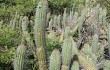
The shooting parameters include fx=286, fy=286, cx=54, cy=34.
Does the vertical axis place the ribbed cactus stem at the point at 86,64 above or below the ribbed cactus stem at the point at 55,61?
below

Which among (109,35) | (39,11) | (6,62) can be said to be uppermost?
(39,11)

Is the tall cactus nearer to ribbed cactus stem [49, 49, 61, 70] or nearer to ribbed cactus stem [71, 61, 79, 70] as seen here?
ribbed cactus stem [49, 49, 61, 70]

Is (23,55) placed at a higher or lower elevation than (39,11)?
lower

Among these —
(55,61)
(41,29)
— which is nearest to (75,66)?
(55,61)

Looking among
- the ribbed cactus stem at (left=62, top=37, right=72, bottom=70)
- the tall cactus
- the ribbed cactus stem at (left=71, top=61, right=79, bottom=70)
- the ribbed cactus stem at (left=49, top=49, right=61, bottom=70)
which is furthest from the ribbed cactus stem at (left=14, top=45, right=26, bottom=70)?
the ribbed cactus stem at (left=71, top=61, right=79, bottom=70)

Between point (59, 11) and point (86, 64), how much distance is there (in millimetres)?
12346

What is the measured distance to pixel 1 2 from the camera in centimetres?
1725

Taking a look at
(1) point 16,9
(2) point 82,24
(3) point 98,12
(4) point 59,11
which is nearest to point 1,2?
(1) point 16,9

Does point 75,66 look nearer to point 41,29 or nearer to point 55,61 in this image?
point 55,61

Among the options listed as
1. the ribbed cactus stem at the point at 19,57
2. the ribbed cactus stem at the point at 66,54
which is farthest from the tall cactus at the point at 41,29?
the ribbed cactus stem at the point at 66,54

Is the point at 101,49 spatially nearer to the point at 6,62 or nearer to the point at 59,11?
the point at 6,62

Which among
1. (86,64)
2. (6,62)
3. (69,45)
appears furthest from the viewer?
(6,62)

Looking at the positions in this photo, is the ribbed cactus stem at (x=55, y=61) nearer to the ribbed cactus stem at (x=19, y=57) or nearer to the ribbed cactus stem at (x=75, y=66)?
the ribbed cactus stem at (x=75, y=66)

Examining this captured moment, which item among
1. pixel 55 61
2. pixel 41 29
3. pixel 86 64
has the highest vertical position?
pixel 41 29
